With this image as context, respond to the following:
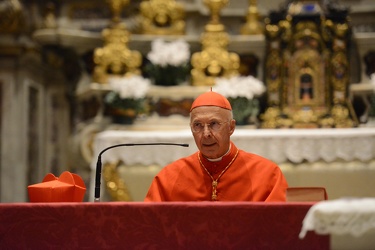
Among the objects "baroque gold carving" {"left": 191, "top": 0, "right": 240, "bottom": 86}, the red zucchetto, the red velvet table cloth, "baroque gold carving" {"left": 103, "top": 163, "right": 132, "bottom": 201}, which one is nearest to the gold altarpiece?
"baroque gold carving" {"left": 191, "top": 0, "right": 240, "bottom": 86}

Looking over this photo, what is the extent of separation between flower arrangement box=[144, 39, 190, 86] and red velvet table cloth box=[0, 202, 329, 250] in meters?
5.37

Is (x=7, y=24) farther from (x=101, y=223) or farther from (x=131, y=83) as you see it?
(x=101, y=223)

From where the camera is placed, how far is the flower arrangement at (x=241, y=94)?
782cm

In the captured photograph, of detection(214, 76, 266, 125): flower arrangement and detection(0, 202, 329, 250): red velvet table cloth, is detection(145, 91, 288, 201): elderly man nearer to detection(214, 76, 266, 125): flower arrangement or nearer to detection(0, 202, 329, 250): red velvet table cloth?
detection(0, 202, 329, 250): red velvet table cloth

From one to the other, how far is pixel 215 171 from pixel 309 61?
373 cm

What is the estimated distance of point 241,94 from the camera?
25.7ft

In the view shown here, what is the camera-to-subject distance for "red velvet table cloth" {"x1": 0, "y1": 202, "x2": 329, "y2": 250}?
308cm

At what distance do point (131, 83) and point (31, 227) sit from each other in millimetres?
4954

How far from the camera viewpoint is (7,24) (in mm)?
8773

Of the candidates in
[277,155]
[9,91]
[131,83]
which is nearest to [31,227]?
[277,155]

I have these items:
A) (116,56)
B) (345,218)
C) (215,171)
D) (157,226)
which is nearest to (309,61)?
(116,56)

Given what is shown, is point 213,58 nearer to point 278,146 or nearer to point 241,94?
point 241,94

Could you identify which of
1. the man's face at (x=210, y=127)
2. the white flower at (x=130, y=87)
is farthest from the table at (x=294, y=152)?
the man's face at (x=210, y=127)

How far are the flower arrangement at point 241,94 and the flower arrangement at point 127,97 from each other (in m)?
0.82
